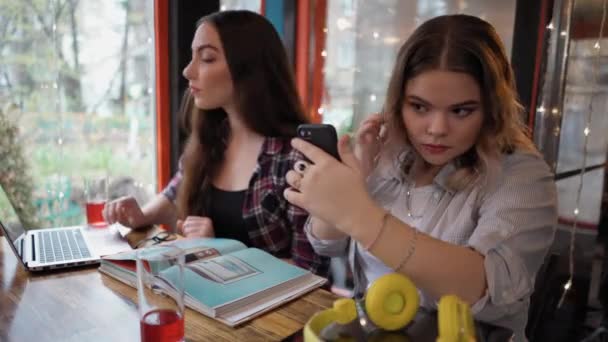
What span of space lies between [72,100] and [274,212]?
121 cm

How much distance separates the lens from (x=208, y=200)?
5.08 ft

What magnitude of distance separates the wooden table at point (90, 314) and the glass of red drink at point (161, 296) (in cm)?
5

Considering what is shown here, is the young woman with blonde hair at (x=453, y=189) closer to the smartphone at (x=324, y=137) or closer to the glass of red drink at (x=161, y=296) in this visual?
the smartphone at (x=324, y=137)

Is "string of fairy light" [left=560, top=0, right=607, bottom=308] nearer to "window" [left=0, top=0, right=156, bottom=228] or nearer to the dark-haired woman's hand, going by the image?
the dark-haired woman's hand

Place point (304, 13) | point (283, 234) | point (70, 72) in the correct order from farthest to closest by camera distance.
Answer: point (304, 13), point (70, 72), point (283, 234)

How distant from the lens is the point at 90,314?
0.80 m

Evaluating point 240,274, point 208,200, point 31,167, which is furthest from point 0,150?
point 240,274

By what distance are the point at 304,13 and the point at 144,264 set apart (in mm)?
2199

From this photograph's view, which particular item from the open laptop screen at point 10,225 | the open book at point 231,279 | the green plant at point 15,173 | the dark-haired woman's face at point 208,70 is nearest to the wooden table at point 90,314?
the open book at point 231,279

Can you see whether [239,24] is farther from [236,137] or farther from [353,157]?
[353,157]

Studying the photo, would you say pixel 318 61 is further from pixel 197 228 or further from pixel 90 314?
pixel 90 314

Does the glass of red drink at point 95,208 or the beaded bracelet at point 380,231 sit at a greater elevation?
the beaded bracelet at point 380,231

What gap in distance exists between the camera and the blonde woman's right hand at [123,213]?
1400 mm

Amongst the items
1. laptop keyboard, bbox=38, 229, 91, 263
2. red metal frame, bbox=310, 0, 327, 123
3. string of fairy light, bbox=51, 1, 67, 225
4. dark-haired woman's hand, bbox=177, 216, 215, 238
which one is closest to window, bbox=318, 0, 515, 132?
red metal frame, bbox=310, 0, 327, 123
